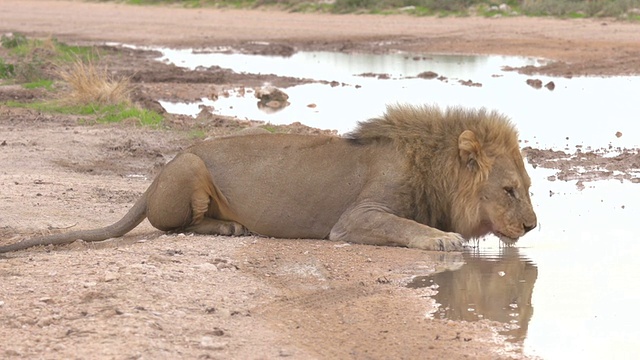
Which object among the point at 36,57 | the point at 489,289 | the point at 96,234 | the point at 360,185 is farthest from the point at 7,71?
the point at 489,289

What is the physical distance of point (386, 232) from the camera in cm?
848

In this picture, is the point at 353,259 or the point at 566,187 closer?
the point at 353,259

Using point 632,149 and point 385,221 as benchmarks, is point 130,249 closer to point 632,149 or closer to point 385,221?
point 385,221

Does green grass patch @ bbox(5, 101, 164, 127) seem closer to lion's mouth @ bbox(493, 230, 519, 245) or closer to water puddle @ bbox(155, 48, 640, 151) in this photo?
water puddle @ bbox(155, 48, 640, 151)

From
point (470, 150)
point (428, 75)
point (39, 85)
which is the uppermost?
point (470, 150)

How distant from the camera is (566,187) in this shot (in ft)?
37.0

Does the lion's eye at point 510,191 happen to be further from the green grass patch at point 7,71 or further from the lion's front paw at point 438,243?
the green grass patch at point 7,71

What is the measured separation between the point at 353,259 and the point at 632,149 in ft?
20.3

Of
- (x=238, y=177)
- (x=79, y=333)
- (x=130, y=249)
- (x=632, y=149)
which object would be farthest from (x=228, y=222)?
(x=632, y=149)

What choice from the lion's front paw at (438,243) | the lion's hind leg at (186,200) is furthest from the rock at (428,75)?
the lion's front paw at (438,243)

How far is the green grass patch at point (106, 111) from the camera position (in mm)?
15500

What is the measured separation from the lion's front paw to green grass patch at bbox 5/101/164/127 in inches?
294

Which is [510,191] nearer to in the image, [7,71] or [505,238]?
[505,238]

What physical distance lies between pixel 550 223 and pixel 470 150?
151cm
